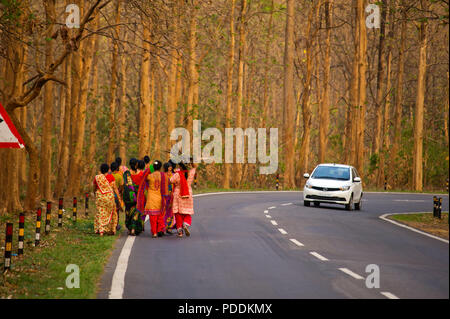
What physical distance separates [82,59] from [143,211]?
15352 mm

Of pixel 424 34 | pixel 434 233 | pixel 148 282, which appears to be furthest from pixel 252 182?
pixel 148 282

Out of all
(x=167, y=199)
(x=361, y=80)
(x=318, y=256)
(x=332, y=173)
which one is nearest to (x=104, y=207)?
(x=167, y=199)

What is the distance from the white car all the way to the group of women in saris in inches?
429

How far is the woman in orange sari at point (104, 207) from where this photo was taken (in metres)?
18.4

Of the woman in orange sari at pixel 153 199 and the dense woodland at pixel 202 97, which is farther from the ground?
the dense woodland at pixel 202 97

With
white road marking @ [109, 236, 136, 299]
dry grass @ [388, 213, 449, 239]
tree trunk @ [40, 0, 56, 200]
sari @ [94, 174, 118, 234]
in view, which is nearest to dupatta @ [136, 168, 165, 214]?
sari @ [94, 174, 118, 234]

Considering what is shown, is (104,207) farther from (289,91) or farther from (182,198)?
(289,91)

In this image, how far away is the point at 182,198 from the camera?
59.9ft

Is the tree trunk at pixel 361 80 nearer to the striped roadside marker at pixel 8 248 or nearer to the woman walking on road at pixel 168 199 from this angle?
the woman walking on road at pixel 168 199

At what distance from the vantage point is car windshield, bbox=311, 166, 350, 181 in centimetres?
2961

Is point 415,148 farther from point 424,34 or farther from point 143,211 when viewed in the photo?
point 143,211

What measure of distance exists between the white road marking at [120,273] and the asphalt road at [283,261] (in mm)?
95

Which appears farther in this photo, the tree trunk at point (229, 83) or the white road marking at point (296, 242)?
the tree trunk at point (229, 83)

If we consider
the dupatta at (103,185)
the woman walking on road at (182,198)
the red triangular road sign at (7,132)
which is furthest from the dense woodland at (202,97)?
the red triangular road sign at (7,132)
